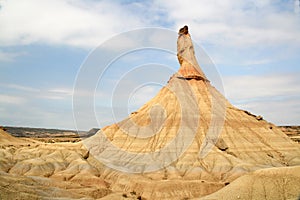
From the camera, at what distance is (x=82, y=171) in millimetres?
102500

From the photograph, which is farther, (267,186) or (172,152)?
(172,152)

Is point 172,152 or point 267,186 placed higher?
point 172,152

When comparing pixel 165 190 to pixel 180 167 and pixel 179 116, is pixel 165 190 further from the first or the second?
pixel 179 116

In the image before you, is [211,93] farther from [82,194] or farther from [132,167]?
[82,194]

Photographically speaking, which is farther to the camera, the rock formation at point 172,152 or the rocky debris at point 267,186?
the rock formation at point 172,152

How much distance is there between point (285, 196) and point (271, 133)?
70745 mm

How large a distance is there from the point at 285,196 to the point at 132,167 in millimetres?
54500

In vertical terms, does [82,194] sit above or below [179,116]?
below

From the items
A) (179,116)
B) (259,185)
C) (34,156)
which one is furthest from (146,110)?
(259,185)

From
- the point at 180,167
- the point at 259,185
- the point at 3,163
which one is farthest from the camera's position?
the point at 3,163

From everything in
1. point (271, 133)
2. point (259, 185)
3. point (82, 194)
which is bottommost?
point (82, 194)

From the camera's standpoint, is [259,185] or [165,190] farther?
[165,190]

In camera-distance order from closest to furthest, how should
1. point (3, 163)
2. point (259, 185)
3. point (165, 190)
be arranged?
point (259, 185) → point (165, 190) → point (3, 163)

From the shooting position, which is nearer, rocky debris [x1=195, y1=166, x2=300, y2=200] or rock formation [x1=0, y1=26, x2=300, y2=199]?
rocky debris [x1=195, y1=166, x2=300, y2=200]
